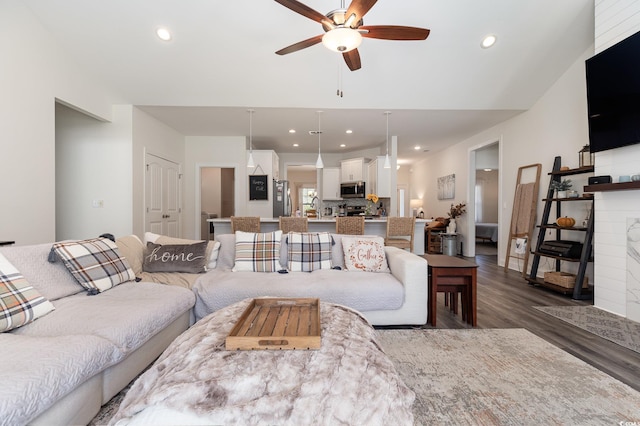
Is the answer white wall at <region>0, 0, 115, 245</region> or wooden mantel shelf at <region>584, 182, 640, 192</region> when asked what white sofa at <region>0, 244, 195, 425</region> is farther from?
wooden mantel shelf at <region>584, 182, 640, 192</region>

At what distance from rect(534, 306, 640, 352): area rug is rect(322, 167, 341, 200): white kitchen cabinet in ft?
16.8

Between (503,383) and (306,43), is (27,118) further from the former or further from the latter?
(503,383)

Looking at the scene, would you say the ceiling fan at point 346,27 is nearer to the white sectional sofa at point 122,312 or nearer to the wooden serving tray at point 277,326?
the white sectional sofa at point 122,312

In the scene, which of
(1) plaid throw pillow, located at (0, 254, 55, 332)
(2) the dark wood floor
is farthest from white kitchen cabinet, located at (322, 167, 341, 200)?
(1) plaid throw pillow, located at (0, 254, 55, 332)

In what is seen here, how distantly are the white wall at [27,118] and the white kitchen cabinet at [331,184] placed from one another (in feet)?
17.2

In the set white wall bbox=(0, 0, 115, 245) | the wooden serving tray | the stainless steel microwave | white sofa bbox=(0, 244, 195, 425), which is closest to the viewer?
white sofa bbox=(0, 244, 195, 425)

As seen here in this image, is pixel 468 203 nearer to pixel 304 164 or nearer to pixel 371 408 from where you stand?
pixel 304 164

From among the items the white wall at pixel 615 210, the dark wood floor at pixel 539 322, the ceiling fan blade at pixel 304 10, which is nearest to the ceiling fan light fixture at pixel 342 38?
the ceiling fan blade at pixel 304 10

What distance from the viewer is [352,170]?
7.25 m

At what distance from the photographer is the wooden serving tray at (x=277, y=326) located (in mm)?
1195

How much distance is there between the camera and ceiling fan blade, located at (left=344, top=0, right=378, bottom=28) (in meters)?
2.05

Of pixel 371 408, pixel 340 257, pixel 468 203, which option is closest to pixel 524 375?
pixel 371 408

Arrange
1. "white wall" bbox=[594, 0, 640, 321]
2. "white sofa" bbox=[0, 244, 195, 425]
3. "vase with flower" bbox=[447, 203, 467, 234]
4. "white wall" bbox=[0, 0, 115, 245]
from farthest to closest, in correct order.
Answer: "vase with flower" bbox=[447, 203, 467, 234], "white wall" bbox=[0, 0, 115, 245], "white wall" bbox=[594, 0, 640, 321], "white sofa" bbox=[0, 244, 195, 425]

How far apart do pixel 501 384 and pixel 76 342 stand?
7.46 ft
